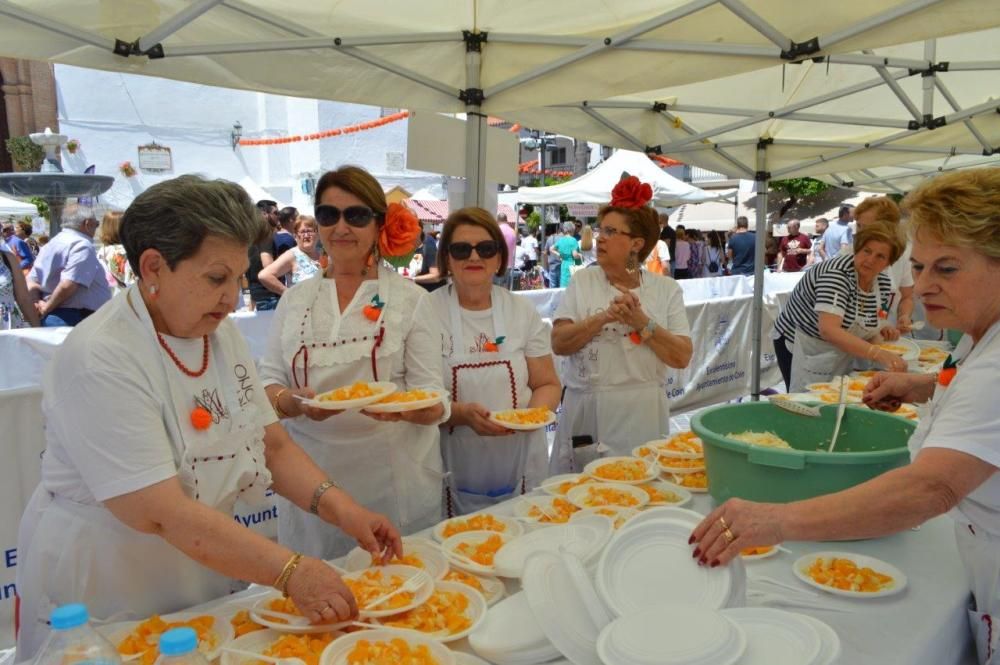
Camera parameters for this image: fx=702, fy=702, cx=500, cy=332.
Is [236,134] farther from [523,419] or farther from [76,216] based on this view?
[523,419]

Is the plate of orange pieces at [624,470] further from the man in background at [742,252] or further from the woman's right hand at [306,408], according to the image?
the man in background at [742,252]

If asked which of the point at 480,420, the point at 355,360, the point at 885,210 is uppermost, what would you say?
the point at 885,210

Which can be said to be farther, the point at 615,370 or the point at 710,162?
the point at 710,162

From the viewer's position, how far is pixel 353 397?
222 centimetres

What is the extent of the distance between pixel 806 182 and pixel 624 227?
26303 millimetres

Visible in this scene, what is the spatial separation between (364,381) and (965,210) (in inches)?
Result: 73.3

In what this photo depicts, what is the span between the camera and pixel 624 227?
3.38 m

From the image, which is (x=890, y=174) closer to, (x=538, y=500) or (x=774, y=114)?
(x=774, y=114)

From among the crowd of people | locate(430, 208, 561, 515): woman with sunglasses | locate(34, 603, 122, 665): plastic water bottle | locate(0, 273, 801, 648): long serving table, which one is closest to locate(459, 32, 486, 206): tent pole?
the crowd of people

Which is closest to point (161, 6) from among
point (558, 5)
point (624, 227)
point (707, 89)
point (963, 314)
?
point (558, 5)

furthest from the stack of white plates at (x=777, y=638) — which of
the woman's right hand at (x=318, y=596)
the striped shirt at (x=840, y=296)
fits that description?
the striped shirt at (x=840, y=296)

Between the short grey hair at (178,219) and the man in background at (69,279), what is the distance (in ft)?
15.5

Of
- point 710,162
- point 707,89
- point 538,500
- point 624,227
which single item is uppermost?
point 707,89

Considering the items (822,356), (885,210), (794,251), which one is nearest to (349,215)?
(822,356)
